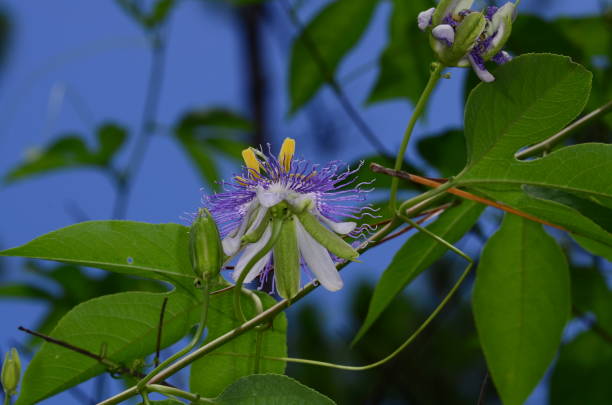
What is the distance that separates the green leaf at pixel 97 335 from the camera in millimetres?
776

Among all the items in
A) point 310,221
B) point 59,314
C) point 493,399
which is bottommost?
point 493,399

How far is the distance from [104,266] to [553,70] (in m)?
0.43

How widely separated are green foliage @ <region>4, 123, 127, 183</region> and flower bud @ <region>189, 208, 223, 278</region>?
1.16 metres

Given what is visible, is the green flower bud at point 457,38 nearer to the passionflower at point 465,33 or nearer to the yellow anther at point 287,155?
the passionflower at point 465,33

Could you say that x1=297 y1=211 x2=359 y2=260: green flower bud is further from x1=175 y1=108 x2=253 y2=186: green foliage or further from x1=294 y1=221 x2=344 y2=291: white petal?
x1=175 y1=108 x2=253 y2=186: green foliage

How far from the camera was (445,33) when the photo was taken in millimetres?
650

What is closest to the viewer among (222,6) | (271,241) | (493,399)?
(271,241)

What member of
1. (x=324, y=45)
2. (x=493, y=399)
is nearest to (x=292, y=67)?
(x=324, y=45)

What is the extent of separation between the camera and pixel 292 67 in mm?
1302

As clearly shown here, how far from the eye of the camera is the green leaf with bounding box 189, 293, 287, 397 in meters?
0.80

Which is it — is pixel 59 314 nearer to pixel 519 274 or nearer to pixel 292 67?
pixel 292 67

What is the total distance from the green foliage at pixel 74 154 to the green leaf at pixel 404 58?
0.67m

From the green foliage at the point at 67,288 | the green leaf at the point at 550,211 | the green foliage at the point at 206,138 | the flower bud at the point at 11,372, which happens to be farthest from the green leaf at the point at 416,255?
the green foliage at the point at 206,138

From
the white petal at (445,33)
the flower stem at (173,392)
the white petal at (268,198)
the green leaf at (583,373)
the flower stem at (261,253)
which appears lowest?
the green leaf at (583,373)
